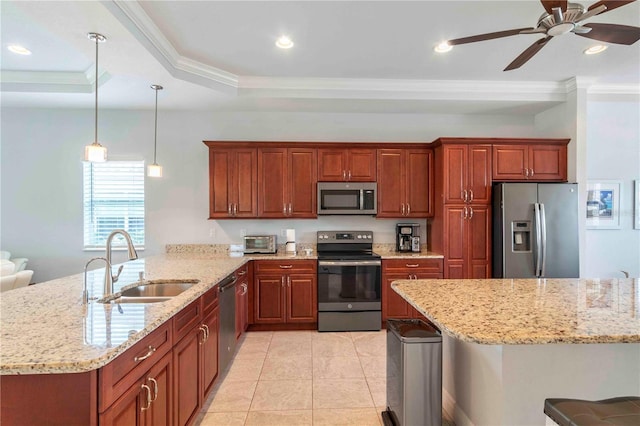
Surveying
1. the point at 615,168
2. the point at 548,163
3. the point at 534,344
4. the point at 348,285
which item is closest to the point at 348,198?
the point at 348,285

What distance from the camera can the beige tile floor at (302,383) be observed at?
2219 millimetres

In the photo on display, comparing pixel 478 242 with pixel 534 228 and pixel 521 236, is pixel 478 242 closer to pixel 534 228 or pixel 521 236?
pixel 521 236

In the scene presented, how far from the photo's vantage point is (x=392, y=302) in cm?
380

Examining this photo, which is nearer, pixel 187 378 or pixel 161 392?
pixel 161 392

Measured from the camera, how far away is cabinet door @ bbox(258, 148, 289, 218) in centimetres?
404

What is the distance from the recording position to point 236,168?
402 cm

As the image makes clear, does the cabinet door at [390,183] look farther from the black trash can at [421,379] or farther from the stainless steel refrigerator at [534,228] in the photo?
the black trash can at [421,379]

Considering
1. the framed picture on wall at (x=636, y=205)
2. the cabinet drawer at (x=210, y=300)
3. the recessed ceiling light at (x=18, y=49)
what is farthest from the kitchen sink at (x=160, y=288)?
the framed picture on wall at (x=636, y=205)

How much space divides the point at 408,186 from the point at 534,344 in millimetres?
2963

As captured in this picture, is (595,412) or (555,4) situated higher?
(555,4)

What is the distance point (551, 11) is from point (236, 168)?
3.34 metres

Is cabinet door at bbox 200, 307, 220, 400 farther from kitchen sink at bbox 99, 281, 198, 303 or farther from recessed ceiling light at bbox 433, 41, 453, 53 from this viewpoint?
recessed ceiling light at bbox 433, 41, 453, 53

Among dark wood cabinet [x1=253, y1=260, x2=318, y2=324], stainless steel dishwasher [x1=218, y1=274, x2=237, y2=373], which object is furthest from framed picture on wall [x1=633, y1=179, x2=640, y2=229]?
stainless steel dishwasher [x1=218, y1=274, x2=237, y2=373]

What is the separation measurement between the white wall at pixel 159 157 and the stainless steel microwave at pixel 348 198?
377mm
